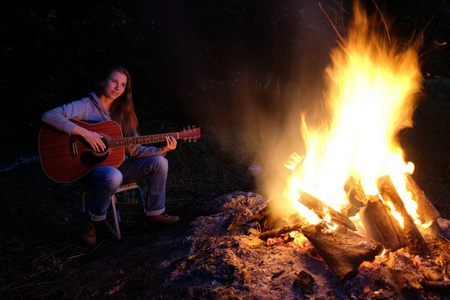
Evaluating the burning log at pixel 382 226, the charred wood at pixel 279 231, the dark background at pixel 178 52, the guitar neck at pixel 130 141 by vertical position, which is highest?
the dark background at pixel 178 52

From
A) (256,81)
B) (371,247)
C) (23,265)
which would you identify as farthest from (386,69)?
(23,265)

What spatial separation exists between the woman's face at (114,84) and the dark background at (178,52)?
367 centimetres

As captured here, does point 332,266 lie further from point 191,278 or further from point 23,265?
point 23,265

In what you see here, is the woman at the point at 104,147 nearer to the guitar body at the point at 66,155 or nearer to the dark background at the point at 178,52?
the guitar body at the point at 66,155

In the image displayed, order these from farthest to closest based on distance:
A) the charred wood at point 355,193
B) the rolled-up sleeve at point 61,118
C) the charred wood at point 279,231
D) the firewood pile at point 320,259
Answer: the rolled-up sleeve at point 61,118 < the charred wood at point 279,231 < the charred wood at point 355,193 < the firewood pile at point 320,259

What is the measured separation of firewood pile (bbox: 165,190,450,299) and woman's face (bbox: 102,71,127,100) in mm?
2067

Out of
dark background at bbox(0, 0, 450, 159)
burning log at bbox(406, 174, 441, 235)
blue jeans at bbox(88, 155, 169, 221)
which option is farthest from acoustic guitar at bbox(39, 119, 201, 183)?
dark background at bbox(0, 0, 450, 159)

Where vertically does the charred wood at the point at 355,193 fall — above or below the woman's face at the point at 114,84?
below

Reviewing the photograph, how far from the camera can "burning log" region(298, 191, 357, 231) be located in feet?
10.5

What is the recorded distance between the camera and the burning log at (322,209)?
10.5 ft

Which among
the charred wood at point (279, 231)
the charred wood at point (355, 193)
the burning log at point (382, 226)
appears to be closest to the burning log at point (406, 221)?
the burning log at point (382, 226)

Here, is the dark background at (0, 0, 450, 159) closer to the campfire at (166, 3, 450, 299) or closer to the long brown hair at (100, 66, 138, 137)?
the campfire at (166, 3, 450, 299)

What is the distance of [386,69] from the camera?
4.19 metres

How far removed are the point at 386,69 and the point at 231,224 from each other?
2.91m
